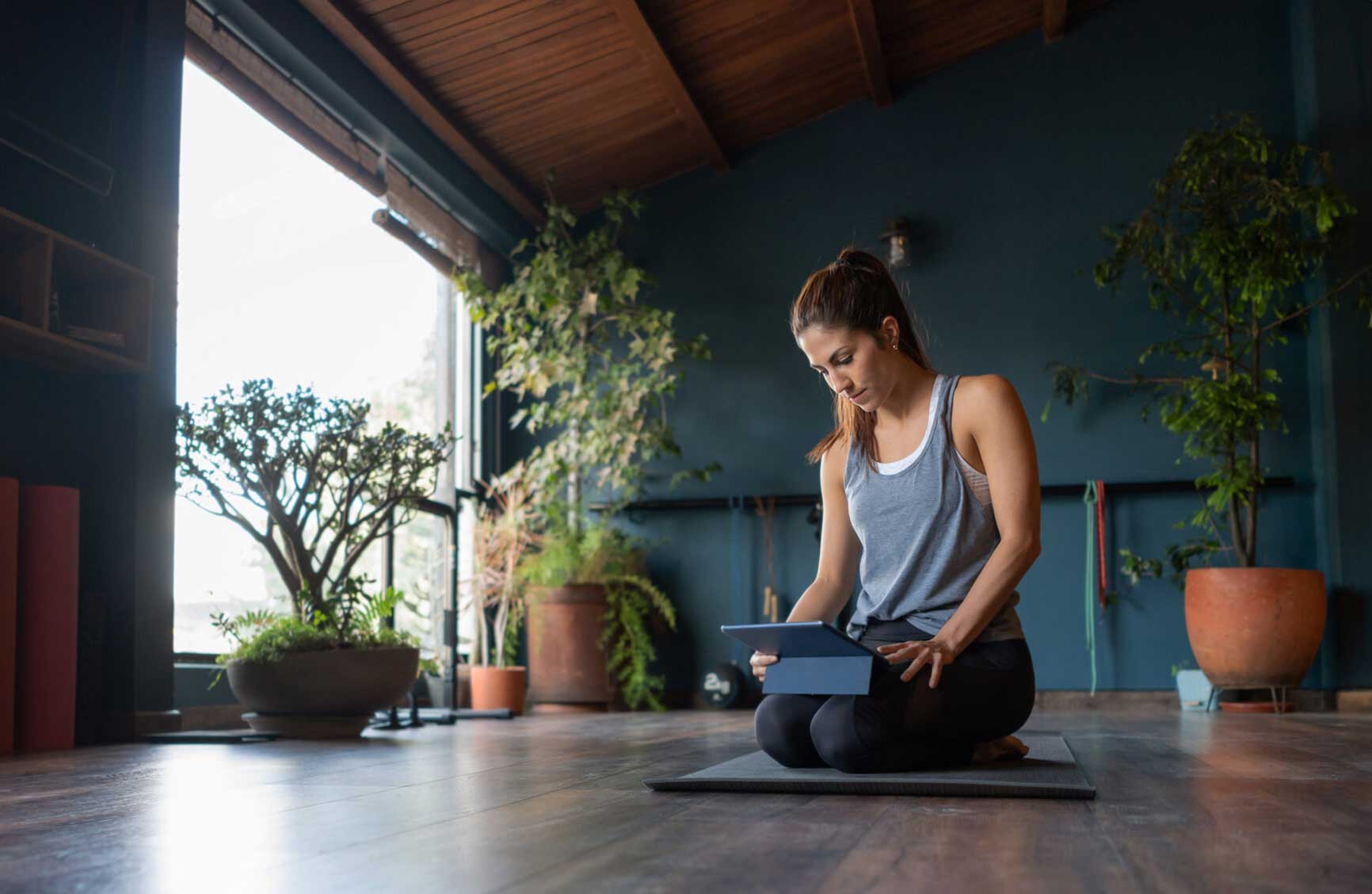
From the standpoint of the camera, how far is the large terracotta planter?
3381mm

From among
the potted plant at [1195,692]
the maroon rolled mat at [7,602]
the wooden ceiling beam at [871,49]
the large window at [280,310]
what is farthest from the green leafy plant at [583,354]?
the maroon rolled mat at [7,602]

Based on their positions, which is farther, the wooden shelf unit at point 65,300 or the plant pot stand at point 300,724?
the plant pot stand at point 300,724

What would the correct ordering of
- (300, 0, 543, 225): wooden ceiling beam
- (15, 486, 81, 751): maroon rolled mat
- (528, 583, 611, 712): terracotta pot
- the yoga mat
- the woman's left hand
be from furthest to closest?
(528, 583, 611, 712): terracotta pot < (300, 0, 543, 225): wooden ceiling beam < (15, 486, 81, 751): maroon rolled mat < the woman's left hand < the yoga mat

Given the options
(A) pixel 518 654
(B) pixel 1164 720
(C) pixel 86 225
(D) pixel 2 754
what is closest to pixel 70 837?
(D) pixel 2 754

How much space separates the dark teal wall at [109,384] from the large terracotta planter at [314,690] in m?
0.29

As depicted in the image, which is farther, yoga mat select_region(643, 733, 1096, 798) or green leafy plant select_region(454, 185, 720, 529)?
green leafy plant select_region(454, 185, 720, 529)

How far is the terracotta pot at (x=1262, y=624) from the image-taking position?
4.72m

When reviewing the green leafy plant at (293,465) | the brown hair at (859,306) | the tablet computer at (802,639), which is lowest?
the tablet computer at (802,639)

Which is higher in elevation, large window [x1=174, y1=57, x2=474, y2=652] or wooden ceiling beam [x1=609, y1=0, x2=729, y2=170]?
wooden ceiling beam [x1=609, y1=0, x2=729, y2=170]

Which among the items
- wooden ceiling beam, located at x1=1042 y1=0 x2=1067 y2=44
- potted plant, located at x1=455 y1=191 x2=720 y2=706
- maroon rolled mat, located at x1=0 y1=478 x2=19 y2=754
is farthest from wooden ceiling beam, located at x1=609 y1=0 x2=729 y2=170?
maroon rolled mat, located at x1=0 y1=478 x2=19 y2=754

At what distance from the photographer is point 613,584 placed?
5.61 m

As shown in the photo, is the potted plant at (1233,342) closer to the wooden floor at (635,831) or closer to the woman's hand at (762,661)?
the wooden floor at (635,831)

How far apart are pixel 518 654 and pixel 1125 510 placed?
2930mm

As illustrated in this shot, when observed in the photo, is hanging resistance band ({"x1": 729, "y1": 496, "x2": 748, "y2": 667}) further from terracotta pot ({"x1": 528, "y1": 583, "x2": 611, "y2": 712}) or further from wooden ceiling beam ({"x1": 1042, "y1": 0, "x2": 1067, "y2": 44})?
wooden ceiling beam ({"x1": 1042, "y1": 0, "x2": 1067, "y2": 44})
